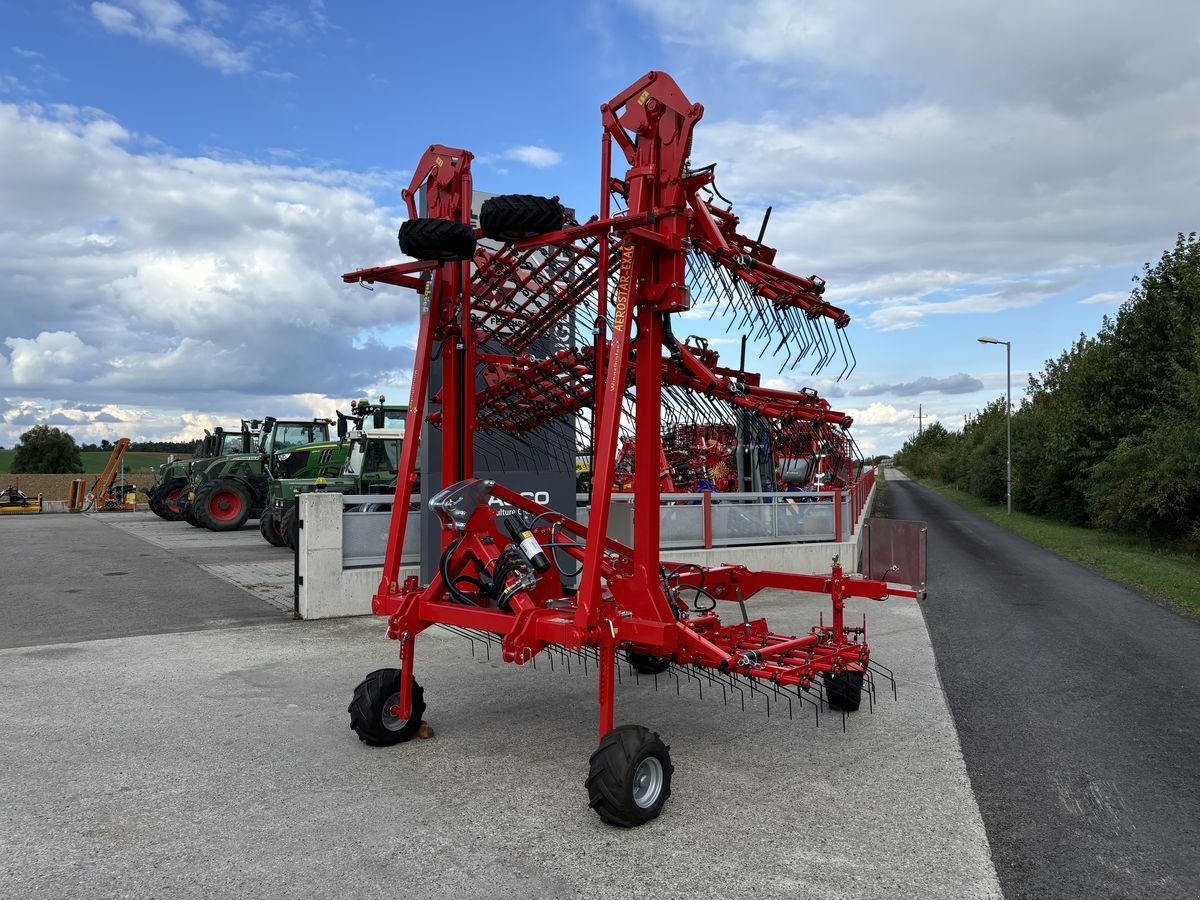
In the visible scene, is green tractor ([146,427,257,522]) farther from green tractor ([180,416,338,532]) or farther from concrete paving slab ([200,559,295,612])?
concrete paving slab ([200,559,295,612])

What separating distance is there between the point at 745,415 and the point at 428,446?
451cm

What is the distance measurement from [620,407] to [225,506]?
63.2 feet

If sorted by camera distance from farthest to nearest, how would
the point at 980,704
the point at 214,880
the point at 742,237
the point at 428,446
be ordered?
1. the point at 428,446
2. the point at 980,704
3. the point at 742,237
4. the point at 214,880

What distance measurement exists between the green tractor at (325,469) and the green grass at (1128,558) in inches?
497

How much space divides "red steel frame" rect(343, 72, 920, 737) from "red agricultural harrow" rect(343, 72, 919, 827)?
11 mm

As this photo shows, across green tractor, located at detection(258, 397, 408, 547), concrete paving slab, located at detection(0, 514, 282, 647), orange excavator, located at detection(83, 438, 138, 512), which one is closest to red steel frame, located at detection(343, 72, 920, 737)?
concrete paving slab, located at detection(0, 514, 282, 647)

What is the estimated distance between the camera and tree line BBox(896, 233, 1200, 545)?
19578 millimetres

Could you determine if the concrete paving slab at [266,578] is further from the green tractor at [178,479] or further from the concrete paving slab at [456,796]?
the green tractor at [178,479]

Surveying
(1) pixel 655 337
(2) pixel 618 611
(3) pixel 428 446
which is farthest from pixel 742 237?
(3) pixel 428 446

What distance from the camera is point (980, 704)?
249 inches

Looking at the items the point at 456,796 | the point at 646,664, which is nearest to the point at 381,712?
the point at 456,796

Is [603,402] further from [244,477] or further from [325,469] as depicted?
[244,477]

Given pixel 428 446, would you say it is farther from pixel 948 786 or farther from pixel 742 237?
pixel 948 786

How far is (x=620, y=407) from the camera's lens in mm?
4402
